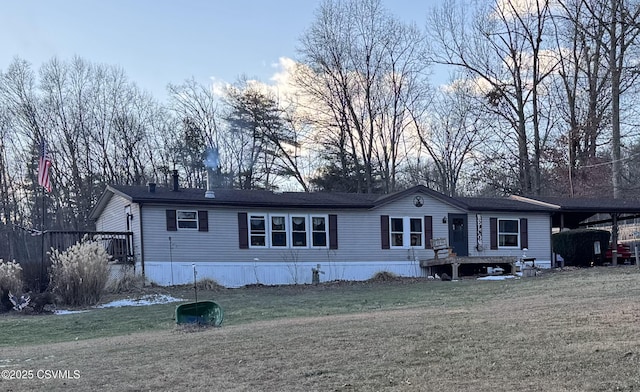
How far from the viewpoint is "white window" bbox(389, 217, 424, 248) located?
71.5 feet

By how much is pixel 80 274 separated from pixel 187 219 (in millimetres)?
5023

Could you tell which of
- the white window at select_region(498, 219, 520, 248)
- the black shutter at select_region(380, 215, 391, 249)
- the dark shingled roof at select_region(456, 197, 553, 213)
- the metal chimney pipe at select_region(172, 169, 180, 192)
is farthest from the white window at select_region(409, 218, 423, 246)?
the metal chimney pipe at select_region(172, 169, 180, 192)

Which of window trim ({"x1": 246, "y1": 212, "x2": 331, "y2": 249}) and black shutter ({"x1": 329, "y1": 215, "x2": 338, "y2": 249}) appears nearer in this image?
window trim ({"x1": 246, "y1": 212, "x2": 331, "y2": 249})

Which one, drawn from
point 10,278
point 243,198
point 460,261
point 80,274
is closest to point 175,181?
point 243,198

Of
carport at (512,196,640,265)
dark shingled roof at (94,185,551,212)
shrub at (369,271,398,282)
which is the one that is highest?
dark shingled roof at (94,185,551,212)

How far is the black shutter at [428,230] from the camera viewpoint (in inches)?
867

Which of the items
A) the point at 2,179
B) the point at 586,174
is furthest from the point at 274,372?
the point at 2,179

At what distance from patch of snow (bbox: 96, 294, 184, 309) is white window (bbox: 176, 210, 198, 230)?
370cm

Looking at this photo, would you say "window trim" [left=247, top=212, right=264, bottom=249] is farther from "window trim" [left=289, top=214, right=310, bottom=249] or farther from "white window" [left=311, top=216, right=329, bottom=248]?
"white window" [left=311, top=216, right=329, bottom=248]

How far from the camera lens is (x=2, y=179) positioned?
33594 mm

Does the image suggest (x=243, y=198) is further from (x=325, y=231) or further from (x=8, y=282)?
(x=8, y=282)

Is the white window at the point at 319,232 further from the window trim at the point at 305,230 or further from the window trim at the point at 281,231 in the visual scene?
the window trim at the point at 281,231

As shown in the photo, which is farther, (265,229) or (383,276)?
(383,276)

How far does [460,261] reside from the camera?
20.7m
